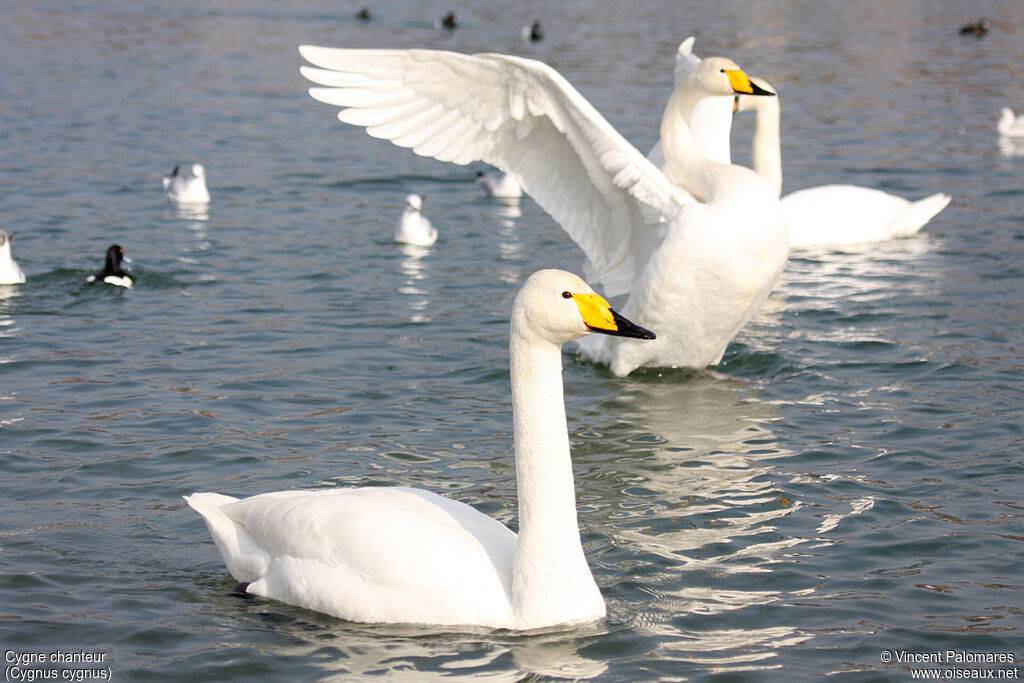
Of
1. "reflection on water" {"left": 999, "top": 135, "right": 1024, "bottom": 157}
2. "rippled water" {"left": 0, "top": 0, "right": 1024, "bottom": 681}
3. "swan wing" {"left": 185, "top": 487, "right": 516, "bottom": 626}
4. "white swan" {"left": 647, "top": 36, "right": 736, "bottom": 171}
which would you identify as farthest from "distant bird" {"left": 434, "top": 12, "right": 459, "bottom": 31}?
"swan wing" {"left": 185, "top": 487, "right": 516, "bottom": 626}

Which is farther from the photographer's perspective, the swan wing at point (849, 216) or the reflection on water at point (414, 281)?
the swan wing at point (849, 216)

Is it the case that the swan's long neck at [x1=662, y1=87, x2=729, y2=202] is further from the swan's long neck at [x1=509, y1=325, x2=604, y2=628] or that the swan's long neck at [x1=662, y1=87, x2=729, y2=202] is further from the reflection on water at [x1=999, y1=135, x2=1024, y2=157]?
the reflection on water at [x1=999, y1=135, x2=1024, y2=157]

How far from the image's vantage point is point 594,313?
5.31 metres

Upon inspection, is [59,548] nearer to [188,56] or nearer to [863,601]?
[863,601]

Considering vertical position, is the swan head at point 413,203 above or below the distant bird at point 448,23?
below

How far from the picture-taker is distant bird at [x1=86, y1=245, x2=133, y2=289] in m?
11.4

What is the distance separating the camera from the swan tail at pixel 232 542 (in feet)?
19.1

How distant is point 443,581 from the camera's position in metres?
5.41

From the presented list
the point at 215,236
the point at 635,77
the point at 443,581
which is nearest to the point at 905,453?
the point at 443,581

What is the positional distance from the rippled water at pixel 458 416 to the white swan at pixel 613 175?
0.62 m

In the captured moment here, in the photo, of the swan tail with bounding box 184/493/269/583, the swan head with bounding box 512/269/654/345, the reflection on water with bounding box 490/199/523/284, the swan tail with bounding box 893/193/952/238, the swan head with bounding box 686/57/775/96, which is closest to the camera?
the swan head with bounding box 512/269/654/345

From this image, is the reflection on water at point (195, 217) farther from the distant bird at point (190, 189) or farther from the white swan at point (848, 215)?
the white swan at point (848, 215)

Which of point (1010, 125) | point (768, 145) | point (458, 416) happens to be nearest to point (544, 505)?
point (458, 416)

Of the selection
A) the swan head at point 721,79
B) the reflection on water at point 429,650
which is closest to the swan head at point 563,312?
the reflection on water at point 429,650
